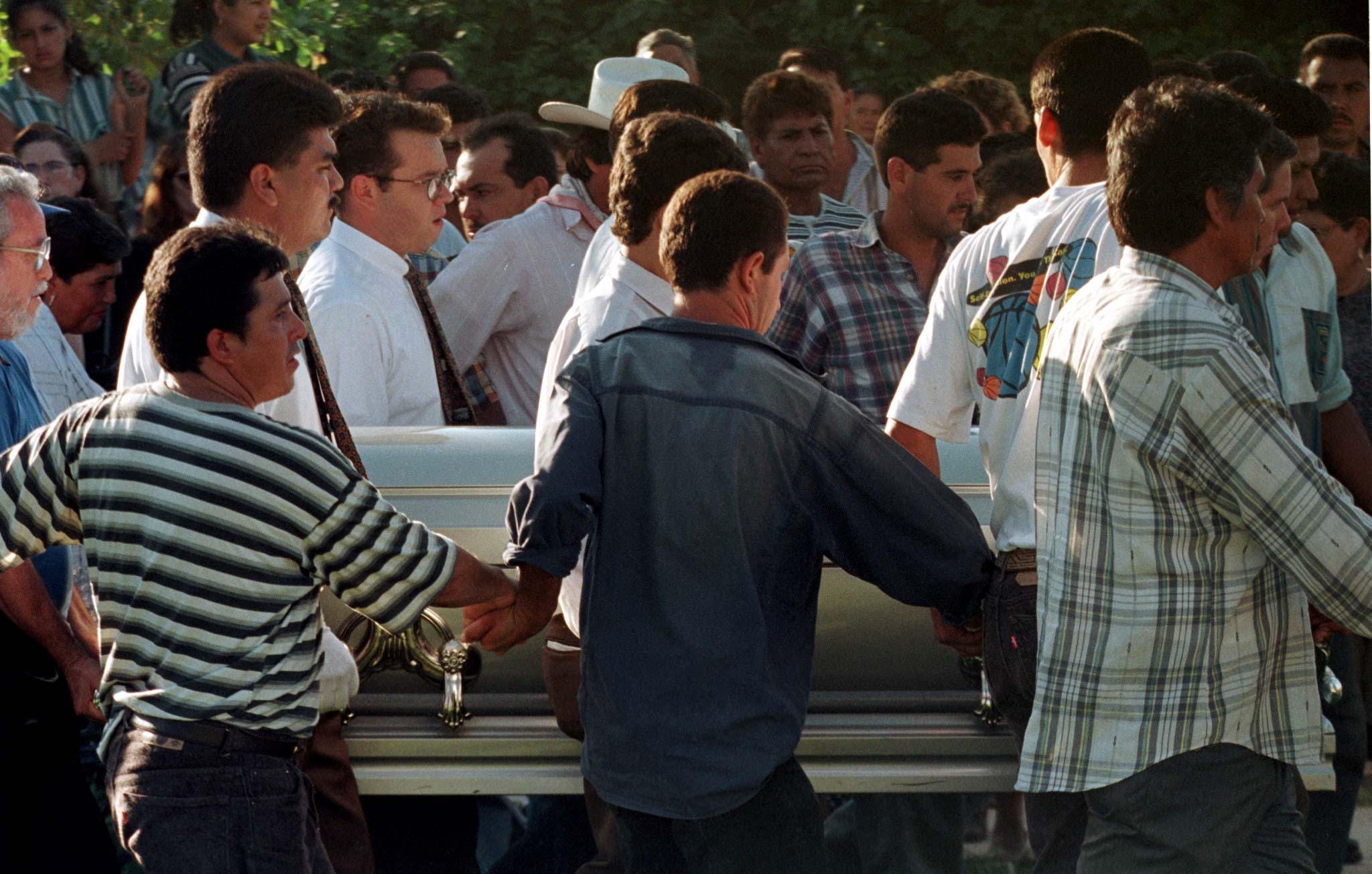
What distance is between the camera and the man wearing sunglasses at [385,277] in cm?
399

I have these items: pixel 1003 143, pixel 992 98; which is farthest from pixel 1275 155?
pixel 992 98

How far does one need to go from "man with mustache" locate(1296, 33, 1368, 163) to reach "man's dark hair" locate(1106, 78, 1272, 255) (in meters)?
4.66

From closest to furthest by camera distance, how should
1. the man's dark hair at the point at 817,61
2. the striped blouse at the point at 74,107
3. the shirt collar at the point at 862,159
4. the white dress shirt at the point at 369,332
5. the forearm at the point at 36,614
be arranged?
the forearm at the point at 36,614, the white dress shirt at the point at 369,332, the shirt collar at the point at 862,159, the striped blouse at the point at 74,107, the man's dark hair at the point at 817,61

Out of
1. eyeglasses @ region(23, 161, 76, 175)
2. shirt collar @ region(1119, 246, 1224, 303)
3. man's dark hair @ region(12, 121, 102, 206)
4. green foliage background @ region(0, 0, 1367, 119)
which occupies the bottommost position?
green foliage background @ region(0, 0, 1367, 119)

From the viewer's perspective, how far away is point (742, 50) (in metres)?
13.5

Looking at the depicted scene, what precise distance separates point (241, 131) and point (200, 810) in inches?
56.3

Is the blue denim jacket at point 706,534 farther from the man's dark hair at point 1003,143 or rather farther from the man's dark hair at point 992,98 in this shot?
the man's dark hair at point 992,98

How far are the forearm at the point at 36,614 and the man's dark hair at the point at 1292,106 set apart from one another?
3370 mm

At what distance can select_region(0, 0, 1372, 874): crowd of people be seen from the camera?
2.68m

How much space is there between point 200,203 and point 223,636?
1.19 meters

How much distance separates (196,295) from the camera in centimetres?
288

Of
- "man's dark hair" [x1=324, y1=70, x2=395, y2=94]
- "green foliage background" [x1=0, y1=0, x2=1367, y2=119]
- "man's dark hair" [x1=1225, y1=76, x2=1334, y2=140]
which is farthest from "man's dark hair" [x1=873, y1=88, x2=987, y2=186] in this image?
"green foliage background" [x1=0, y1=0, x2=1367, y2=119]

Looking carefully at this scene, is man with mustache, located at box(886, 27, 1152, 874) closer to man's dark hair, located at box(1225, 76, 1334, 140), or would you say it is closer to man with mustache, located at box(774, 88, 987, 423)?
man with mustache, located at box(774, 88, 987, 423)

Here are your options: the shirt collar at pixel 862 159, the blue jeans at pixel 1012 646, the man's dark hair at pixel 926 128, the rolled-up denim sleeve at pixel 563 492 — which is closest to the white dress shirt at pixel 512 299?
the man's dark hair at pixel 926 128
